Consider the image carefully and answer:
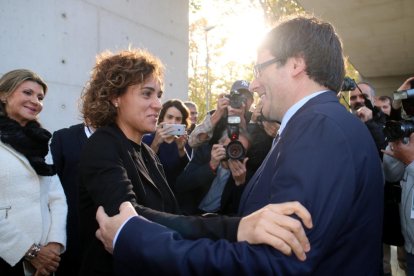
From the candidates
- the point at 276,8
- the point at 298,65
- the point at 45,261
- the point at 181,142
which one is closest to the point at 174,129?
the point at 181,142

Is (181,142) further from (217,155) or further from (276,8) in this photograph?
(276,8)

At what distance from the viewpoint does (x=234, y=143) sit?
3.09 m

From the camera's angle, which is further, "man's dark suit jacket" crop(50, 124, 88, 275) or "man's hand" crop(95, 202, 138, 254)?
"man's dark suit jacket" crop(50, 124, 88, 275)

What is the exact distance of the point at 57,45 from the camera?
436cm

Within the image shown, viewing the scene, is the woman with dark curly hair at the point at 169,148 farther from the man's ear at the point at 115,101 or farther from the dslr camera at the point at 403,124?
the dslr camera at the point at 403,124

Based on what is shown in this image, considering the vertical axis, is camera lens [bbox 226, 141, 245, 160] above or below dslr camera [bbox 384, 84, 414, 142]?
below

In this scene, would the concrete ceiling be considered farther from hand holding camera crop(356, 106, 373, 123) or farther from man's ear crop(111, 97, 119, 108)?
man's ear crop(111, 97, 119, 108)

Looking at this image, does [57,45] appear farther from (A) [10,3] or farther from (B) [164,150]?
(B) [164,150]

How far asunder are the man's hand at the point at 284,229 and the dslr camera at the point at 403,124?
178 centimetres

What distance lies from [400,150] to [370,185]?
1596 mm

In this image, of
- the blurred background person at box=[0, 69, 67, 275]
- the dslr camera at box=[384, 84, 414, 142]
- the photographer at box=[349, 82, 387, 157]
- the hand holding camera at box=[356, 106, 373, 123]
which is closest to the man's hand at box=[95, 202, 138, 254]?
the blurred background person at box=[0, 69, 67, 275]

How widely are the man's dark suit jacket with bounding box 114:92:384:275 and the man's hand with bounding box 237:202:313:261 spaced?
0.04 meters

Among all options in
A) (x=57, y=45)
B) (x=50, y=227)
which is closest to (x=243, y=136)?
(x=50, y=227)

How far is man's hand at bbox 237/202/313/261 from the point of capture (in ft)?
3.47
